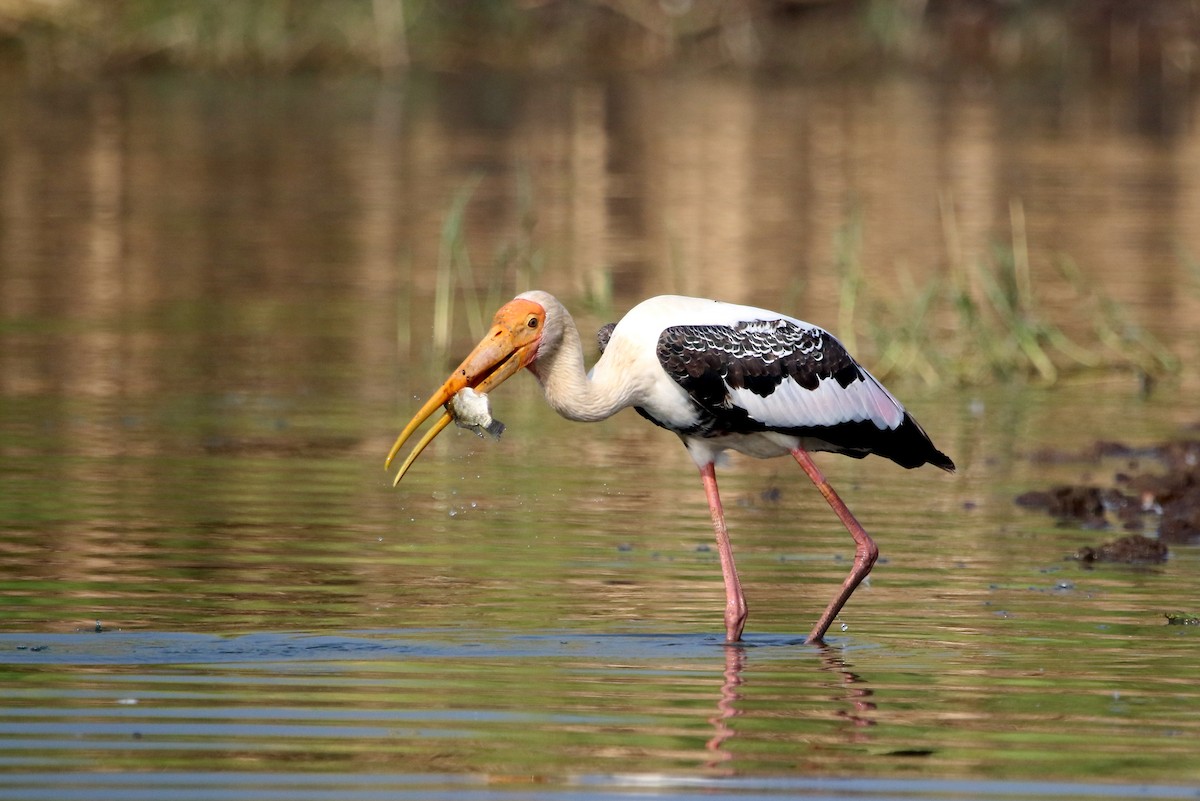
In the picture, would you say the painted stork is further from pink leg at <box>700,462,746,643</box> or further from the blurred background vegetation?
the blurred background vegetation

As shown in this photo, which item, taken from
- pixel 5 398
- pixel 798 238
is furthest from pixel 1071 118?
pixel 5 398

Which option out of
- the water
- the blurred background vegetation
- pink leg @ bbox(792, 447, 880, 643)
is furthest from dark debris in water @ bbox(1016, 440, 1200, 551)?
the blurred background vegetation

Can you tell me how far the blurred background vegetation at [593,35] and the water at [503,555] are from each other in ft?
69.3

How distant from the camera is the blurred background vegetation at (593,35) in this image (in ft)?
147

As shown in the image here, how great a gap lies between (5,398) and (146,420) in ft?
3.40

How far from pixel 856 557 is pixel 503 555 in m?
1.64

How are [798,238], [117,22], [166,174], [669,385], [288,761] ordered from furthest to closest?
[117,22]
[166,174]
[798,238]
[669,385]
[288,761]

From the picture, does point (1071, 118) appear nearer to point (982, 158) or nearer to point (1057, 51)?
point (982, 158)

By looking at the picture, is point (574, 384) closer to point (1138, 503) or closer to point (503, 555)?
point (503, 555)

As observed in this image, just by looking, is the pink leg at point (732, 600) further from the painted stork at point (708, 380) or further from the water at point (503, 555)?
the water at point (503, 555)

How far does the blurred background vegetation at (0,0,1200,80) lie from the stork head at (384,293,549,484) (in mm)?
37206

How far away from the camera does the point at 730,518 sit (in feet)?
35.7

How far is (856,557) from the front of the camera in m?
8.73

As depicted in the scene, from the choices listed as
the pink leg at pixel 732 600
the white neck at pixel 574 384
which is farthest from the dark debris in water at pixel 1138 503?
the white neck at pixel 574 384
